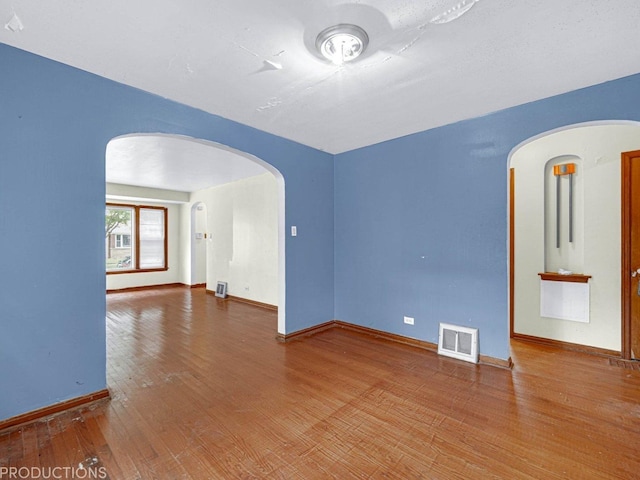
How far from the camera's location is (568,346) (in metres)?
3.32

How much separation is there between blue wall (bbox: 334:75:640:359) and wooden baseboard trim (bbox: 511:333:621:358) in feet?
3.52

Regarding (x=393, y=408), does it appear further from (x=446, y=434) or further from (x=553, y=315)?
(x=553, y=315)

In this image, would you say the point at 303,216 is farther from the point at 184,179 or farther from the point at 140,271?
the point at 140,271

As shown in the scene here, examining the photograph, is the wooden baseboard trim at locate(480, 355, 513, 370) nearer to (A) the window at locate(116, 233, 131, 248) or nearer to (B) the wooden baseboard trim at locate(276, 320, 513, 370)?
(B) the wooden baseboard trim at locate(276, 320, 513, 370)

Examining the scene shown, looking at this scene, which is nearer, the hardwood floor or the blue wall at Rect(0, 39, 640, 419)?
the hardwood floor

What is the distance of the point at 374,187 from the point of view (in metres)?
3.93

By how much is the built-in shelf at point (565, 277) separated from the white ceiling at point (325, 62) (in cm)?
205

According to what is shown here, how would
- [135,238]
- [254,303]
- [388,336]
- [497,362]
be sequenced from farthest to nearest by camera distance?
[135,238]
[254,303]
[388,336]
[497,362]

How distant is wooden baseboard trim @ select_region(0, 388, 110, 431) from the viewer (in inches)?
75.0

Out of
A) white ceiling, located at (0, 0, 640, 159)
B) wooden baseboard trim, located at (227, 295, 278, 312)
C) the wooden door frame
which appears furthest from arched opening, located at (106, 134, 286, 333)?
the wooden door frame

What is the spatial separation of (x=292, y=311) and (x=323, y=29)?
3.05 m

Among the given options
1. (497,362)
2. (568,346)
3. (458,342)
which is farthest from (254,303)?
(568,346)

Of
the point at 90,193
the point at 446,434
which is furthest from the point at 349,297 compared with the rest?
the point at 90,193

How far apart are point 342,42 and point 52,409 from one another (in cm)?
325
